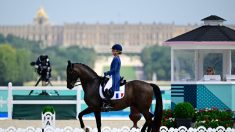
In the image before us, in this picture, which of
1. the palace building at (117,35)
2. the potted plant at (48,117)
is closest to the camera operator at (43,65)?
the potted plant at (48,117)

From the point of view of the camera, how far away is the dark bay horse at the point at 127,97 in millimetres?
19406

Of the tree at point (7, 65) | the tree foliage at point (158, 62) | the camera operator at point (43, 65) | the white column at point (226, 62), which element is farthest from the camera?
the tree foliage at point (158, 62)

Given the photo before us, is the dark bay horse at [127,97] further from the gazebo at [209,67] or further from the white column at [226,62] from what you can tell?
the white column at [226,62]

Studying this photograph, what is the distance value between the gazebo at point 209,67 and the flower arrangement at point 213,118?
1.28m

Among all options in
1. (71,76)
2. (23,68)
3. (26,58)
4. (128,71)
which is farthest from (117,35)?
(71,76)

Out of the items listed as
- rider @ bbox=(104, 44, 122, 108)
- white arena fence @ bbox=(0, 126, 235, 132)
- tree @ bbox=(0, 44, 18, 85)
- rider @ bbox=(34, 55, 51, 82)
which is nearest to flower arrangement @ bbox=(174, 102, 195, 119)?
white arena fence @ bbox=(0, 126, 235, 132)

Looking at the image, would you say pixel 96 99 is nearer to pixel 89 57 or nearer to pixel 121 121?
pixel 121 121

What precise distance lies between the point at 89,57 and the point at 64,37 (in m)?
36.2

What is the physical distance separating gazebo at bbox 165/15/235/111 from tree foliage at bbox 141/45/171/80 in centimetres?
11012

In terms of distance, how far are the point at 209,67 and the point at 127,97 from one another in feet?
16.5

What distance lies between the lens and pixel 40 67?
29.6m

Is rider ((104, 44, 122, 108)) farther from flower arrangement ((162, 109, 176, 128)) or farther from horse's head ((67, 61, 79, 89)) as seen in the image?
flower arrangement ((162, 109, 176, 128))

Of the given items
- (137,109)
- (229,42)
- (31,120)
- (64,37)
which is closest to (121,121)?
(31,120)

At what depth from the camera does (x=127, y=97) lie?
1948cm
